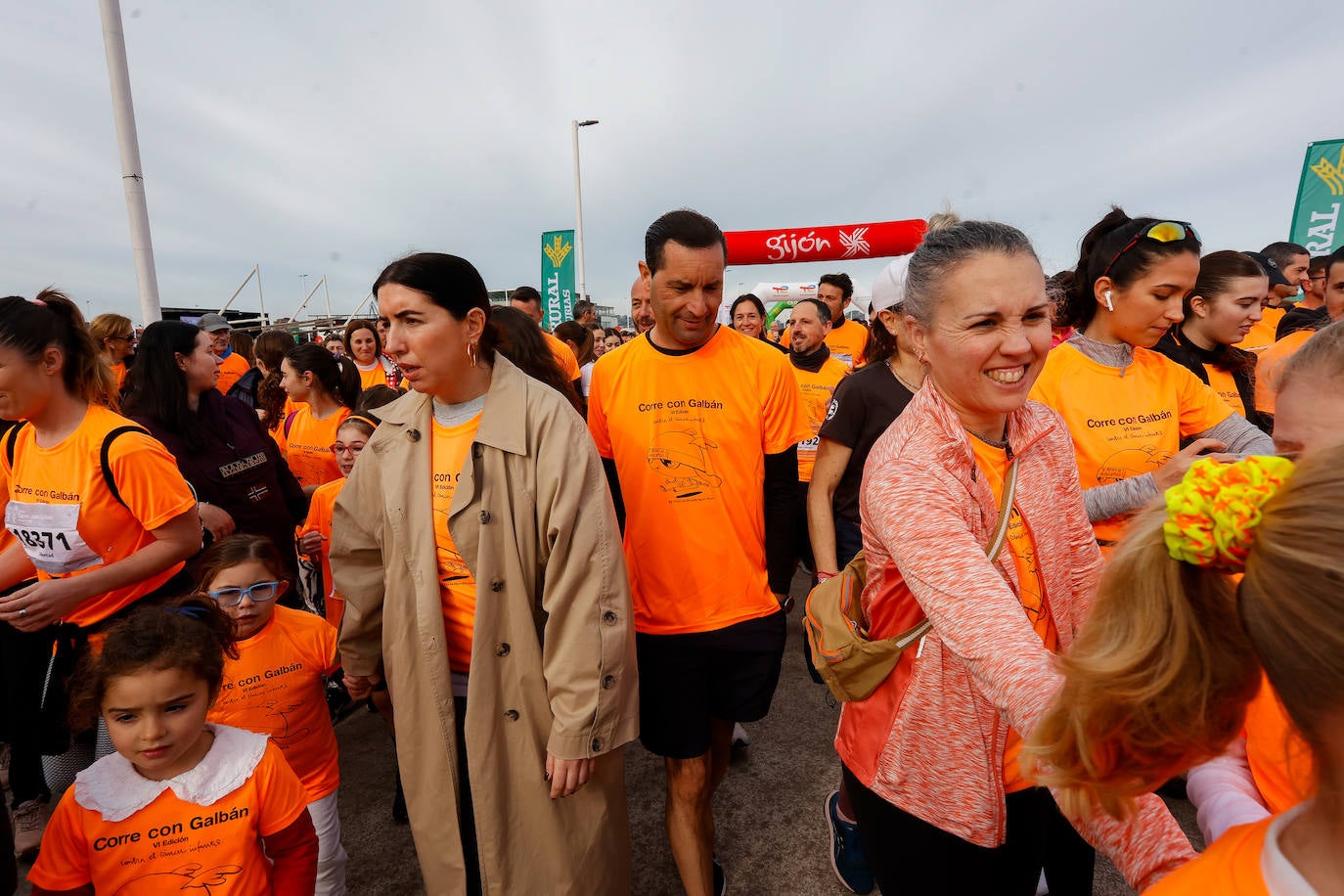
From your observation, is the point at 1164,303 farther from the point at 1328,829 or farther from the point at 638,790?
the point at 638,790

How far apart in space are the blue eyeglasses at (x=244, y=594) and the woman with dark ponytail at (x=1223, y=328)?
393 cm

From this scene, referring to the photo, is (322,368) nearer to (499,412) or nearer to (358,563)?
(358,563)

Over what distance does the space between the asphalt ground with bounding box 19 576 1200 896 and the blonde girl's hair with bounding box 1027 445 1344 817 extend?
2.17 metres

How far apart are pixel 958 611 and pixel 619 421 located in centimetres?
152

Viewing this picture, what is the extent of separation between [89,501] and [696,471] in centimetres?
212

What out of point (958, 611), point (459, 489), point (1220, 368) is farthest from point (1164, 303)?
point (459, 489)

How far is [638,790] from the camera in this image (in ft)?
10.0

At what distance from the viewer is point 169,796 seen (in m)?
1.61

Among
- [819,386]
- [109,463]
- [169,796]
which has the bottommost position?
[169,796]

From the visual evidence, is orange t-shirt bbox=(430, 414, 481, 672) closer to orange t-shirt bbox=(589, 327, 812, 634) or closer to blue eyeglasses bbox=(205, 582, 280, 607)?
orange t-shirt bbox=(589, 327, 812, 634)

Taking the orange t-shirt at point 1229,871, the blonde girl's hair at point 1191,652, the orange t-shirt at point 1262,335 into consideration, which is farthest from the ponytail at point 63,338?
the orange t-shirt at point 1262,335

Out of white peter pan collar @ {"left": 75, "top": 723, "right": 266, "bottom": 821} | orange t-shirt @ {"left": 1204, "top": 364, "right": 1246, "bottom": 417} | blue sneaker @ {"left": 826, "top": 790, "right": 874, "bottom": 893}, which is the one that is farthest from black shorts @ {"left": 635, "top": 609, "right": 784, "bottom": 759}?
orange t-shirt @ {"left": 1204, "top": 364, "right": 1246, "bottom": 417}

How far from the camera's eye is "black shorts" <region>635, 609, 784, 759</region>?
2.22 m

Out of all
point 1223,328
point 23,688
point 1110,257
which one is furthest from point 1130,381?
point 23,688
